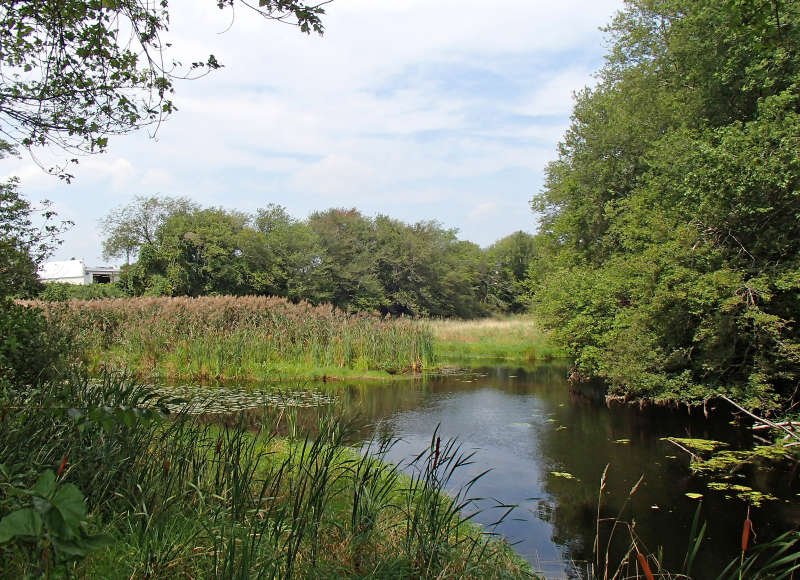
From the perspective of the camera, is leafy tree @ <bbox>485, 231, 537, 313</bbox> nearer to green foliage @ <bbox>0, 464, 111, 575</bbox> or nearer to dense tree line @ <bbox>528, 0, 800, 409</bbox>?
dense tree line @ <bbox>528, 0, 800, 409</bbox>

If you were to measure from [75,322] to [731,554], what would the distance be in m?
14.0

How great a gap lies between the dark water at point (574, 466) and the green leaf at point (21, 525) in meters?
3.07

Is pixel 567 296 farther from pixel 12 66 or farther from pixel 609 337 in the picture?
pixel 12 66

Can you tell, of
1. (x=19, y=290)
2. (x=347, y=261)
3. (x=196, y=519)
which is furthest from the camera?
(x=347, y=261)

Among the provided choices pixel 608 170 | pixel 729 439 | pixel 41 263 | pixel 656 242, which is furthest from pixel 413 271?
pixel 41 263

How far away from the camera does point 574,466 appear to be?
8211 millimetres

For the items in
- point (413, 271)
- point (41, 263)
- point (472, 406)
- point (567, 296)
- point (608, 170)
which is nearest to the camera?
point (41, 263)

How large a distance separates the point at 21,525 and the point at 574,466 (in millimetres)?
8188

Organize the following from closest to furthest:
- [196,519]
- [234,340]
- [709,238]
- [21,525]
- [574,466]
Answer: [21,525], [196,519], [574,466], [709,238], [234,340]

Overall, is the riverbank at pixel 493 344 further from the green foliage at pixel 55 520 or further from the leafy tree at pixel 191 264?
the green foliage at pixel 55 520

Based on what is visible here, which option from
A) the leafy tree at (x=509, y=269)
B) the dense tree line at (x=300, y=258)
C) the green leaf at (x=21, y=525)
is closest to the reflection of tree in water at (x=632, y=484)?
the green leaf at (x=21, y=525)

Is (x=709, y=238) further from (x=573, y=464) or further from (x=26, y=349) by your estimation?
(x=26, y=349)

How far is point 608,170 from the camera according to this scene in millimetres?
20297

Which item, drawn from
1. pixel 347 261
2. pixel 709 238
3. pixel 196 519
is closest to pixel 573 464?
pixel 709 238
